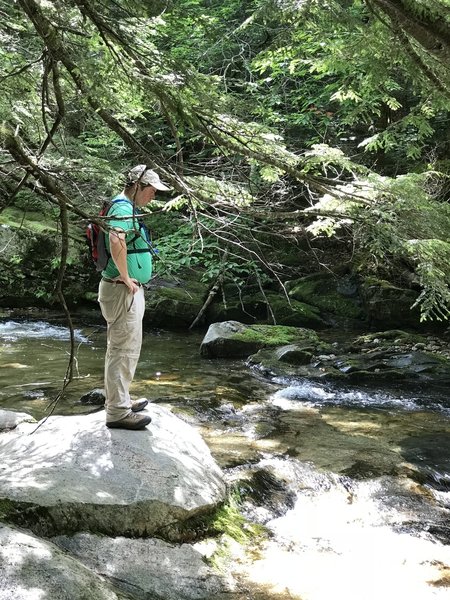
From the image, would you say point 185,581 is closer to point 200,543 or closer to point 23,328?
point 200,543

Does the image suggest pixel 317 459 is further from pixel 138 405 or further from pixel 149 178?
pixel 149 178

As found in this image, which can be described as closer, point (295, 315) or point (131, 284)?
point (131, 284)

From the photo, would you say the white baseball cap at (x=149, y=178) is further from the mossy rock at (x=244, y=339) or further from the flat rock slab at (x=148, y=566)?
the mossy rock at (x=244, y=339)

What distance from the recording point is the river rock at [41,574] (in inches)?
105

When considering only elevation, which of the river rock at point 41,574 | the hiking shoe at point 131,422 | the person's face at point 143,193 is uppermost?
the person's face at point 143,193

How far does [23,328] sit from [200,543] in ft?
35.4

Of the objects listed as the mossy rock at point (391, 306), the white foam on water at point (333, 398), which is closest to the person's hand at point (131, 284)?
the white foam on water at point (333, 398)

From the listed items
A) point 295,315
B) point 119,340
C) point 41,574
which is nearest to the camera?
point 41,574

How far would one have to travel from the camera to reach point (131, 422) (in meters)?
4.83

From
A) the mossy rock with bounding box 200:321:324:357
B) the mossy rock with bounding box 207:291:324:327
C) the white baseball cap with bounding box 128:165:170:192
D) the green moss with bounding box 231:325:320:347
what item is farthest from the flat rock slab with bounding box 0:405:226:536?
the mossy rock with bounding box 207:291:324:327

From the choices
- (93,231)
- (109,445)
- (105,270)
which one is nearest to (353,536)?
(109,445)

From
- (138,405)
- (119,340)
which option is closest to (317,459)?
(138,405)

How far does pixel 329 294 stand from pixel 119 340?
1101 cm

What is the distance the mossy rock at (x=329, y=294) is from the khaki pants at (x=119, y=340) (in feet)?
34.1
